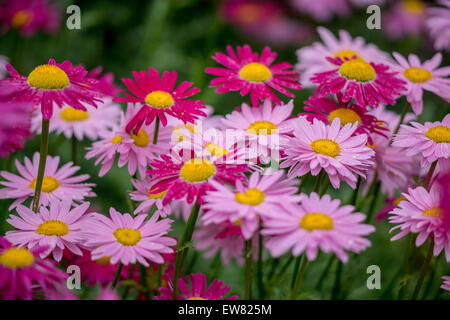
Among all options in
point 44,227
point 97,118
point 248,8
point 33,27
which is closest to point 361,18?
point 248,8

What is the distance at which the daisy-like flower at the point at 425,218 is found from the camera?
0.64 m

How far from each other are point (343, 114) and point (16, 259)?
49cm

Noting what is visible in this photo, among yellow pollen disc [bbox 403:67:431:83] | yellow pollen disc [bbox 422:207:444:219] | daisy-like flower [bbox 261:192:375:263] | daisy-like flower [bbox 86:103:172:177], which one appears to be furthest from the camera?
yellow pollen disc [bbox 403:67:431:83]

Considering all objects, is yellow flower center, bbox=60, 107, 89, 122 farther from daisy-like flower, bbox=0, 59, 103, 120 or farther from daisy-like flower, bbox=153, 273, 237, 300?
daisy-like flower, bbox=153, 273, 237, 300

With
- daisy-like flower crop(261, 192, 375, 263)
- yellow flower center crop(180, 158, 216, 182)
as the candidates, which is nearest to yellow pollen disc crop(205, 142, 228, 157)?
yellow flower center crop(180, 158, 216, 182)

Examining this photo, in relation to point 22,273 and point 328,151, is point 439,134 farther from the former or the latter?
point 22,273

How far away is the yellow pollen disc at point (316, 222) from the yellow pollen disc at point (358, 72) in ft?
1.00

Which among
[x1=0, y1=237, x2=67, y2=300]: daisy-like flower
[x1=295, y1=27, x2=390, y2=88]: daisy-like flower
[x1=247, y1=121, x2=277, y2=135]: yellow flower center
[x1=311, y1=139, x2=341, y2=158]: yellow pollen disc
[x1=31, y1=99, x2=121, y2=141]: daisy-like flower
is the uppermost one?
[x1=295, y1=27, x2=390, y2=88]: daisy-like flower

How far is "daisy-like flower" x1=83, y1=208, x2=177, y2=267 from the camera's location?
639 mm

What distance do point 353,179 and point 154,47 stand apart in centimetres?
94

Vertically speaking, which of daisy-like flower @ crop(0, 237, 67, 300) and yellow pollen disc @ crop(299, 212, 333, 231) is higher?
yellow pollen disc @ crop(299, 212, 333, 231)

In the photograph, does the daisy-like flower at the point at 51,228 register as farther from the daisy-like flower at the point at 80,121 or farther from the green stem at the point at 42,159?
the daisy-like flower at the point at 80,121

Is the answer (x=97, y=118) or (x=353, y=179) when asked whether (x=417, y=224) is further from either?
(x=97, y=118)

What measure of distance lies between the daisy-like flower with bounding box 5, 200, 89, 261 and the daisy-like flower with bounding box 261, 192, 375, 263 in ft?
0.88
